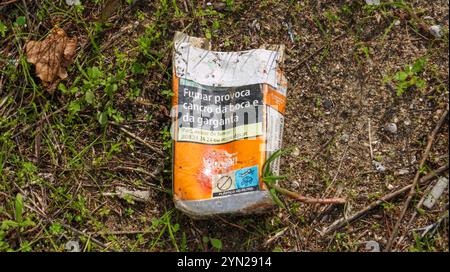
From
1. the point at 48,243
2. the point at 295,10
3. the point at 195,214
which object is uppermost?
the point at 295,10

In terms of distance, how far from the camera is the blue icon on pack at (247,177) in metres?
2.20

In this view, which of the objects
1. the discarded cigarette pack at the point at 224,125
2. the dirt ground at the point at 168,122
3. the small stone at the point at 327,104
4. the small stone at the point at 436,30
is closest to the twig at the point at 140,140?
the dirt ground at the point at 168,122

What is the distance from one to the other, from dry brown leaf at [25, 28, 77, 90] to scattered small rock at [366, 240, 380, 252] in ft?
4.61

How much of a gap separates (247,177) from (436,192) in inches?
28.6

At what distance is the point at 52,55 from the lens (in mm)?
2486

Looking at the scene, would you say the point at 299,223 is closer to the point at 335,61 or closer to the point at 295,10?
the point at 335,61

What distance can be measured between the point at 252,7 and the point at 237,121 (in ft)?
1.72

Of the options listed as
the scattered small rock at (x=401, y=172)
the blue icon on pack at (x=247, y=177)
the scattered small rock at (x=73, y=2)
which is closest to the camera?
the blue icon on pack at (x=247, y=177)

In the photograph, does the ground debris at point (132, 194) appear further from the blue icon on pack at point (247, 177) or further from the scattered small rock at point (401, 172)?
the scattered small rock at point (401, 172)

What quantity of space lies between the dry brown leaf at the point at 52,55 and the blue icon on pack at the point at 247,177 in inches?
34.2

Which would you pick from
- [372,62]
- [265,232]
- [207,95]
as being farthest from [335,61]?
[265,232]

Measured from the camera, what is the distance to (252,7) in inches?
97.7

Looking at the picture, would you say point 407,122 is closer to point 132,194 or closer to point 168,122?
point 168,122

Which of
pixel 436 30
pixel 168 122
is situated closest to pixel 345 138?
pixel 436 30
